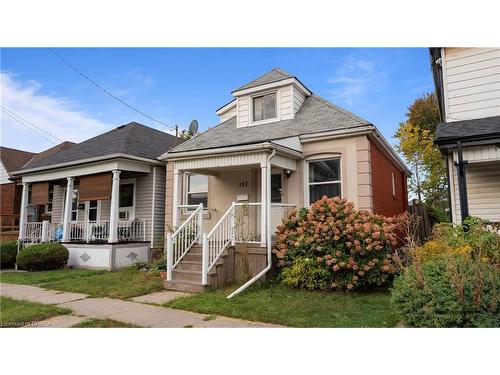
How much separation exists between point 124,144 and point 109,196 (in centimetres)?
209

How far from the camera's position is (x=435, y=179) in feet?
64.4

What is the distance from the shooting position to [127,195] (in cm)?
1406

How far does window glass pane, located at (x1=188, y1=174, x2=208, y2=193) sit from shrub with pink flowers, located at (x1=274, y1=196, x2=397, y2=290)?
4.81 metres

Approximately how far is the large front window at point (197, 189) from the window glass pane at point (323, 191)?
375cm

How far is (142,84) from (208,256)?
542 cm

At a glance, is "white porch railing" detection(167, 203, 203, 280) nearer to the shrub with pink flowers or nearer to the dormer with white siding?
the shrub with pink flowers

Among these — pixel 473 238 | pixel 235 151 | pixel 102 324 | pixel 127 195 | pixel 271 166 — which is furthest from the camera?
pixel 127 195

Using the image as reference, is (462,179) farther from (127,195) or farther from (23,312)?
(127,195)

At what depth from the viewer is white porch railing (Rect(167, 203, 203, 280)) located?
7793mm

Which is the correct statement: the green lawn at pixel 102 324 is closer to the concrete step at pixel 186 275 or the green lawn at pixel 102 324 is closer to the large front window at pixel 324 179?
the concrete step at pixel 186 275

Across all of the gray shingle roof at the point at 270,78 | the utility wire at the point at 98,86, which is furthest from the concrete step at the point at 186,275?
the gray shingle roof at the point at 270,78

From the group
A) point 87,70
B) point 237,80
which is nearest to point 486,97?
point 237,80

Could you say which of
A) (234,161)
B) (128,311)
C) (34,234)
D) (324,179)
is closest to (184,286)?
(128,311)

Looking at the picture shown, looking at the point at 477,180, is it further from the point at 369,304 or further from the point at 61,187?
the point at 61,187
